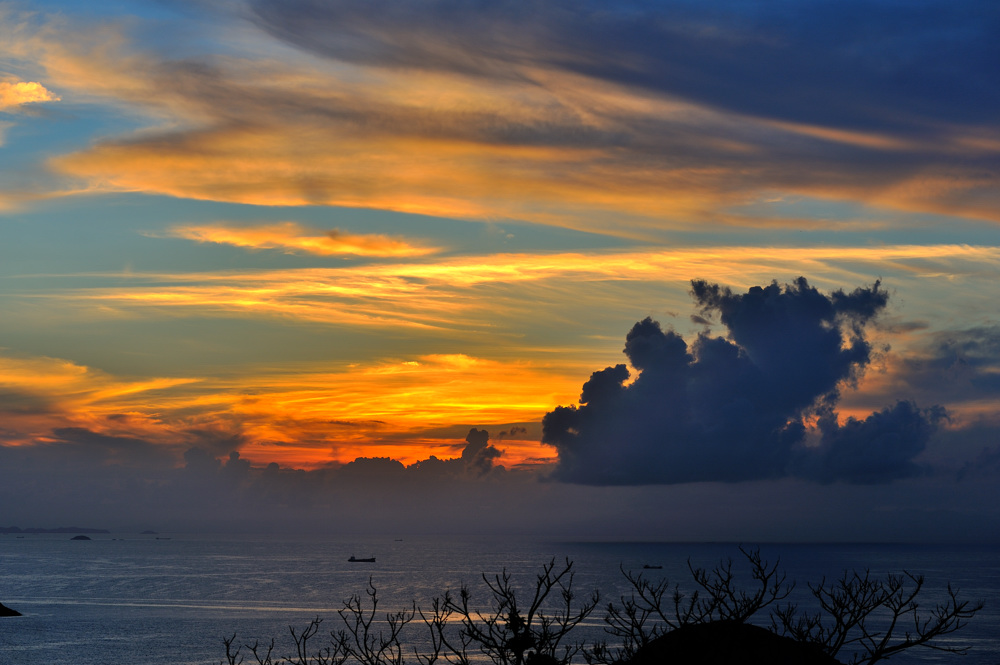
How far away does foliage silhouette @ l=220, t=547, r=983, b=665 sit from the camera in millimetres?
20891

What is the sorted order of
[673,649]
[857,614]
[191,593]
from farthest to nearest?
1. [191,593]
2. [673,649]
3. [857,614]

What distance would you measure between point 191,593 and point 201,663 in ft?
288

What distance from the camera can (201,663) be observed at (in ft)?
326

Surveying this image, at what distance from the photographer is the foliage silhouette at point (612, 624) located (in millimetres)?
20891

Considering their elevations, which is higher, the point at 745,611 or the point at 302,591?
the point at 745,611

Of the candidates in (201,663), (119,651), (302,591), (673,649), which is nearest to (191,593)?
(302,591)

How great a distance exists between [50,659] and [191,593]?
7824 centimetres

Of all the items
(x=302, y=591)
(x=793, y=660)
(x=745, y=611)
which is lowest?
(x=302, y=591)

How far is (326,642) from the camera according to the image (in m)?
113

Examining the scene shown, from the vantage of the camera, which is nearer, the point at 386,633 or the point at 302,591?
the point at 386,633

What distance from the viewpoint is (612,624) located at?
76.1 ft

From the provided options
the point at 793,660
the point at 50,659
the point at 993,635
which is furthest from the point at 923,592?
the point at 793,660

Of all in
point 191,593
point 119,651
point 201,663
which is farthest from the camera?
point 191,593

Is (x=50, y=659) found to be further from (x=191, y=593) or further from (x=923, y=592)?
(x=923, y=592)
